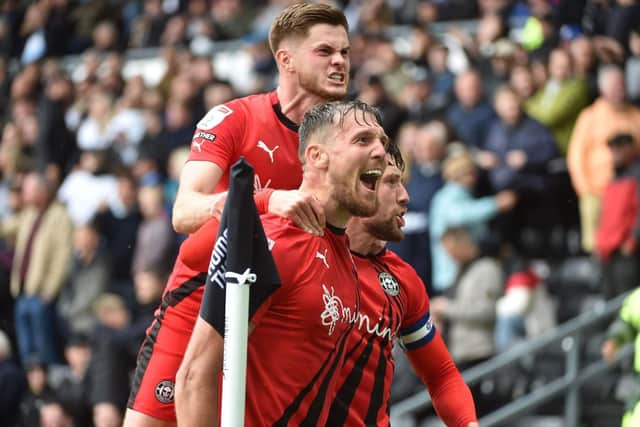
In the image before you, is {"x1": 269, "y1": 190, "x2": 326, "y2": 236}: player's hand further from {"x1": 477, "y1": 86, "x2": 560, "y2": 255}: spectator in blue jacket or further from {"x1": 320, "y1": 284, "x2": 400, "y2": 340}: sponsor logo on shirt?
{"x1": 477, "y1": 86, "x2": 560, "y2": 255}: spectator in blue jacket

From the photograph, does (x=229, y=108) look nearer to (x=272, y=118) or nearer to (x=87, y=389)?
(x=272, y=118)

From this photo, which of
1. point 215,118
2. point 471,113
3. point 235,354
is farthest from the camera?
point 471,113

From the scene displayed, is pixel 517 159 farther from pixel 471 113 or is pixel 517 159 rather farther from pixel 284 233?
pixel 284 233

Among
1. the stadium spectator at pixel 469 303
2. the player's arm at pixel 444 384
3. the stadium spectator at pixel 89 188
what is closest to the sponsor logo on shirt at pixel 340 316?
the player's arm at pixel 444 384

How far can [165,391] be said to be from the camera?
5703mm

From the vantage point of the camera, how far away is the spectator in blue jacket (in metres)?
11.0

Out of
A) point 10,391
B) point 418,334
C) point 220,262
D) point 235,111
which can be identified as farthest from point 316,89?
point 10,391

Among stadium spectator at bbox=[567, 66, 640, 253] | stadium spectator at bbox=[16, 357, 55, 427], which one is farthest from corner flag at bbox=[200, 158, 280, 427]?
stadium spectator at bbox=[16, 357, 55, 427]

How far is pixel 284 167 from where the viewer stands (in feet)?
18.4

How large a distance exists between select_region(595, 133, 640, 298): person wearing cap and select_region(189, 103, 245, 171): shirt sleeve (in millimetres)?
5084

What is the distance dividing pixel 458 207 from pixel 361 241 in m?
5.49

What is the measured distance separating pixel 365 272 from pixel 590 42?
21.5 ft

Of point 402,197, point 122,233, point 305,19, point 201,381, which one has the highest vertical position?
point 305,19

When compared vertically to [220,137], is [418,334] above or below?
below
